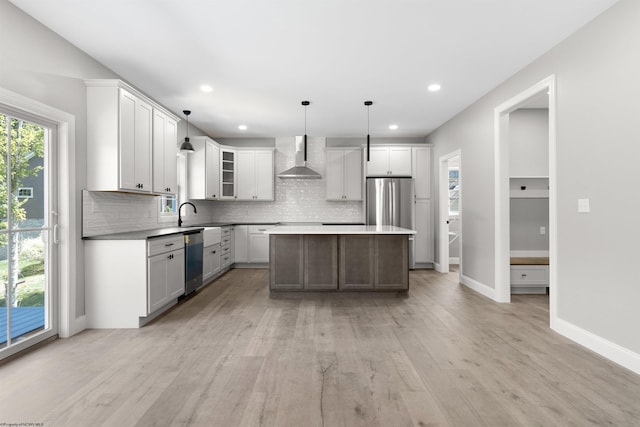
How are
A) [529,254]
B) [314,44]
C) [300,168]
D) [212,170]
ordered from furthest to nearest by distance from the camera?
[212,170]
[300,168]
[529,254]
[314,44]

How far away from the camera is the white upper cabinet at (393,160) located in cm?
674

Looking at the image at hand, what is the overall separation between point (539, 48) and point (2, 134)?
15.7ft

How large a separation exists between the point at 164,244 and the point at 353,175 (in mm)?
4169

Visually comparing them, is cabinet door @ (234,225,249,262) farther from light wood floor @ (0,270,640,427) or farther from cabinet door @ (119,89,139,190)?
cabinet door @ (119,89,139,190)

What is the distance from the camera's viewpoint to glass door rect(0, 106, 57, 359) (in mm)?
2566

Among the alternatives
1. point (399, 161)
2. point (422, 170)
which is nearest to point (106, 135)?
point (399, 161)

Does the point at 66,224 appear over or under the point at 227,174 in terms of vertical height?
under

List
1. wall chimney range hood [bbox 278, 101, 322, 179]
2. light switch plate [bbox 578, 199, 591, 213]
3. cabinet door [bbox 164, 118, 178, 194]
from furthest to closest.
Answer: wall chimney range hood [bbox 278, 101, 322, 179] → cabinet door [bbox 164, 118, 178, 194] → light switch plate [bbox 578, 199, 591, 213]

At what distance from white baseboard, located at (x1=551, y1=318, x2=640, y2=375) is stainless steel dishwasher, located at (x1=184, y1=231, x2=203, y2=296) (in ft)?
13.6

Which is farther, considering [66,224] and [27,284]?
[66,224]

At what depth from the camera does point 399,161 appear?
675 cm

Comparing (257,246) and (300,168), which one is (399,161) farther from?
(257,246)

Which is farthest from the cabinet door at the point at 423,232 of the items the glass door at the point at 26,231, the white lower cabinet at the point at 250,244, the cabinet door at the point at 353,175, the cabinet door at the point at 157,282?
the glass door at the point at 26,231

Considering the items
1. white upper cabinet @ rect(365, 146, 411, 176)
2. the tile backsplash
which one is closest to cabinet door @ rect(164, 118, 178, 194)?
the tile backsplash
